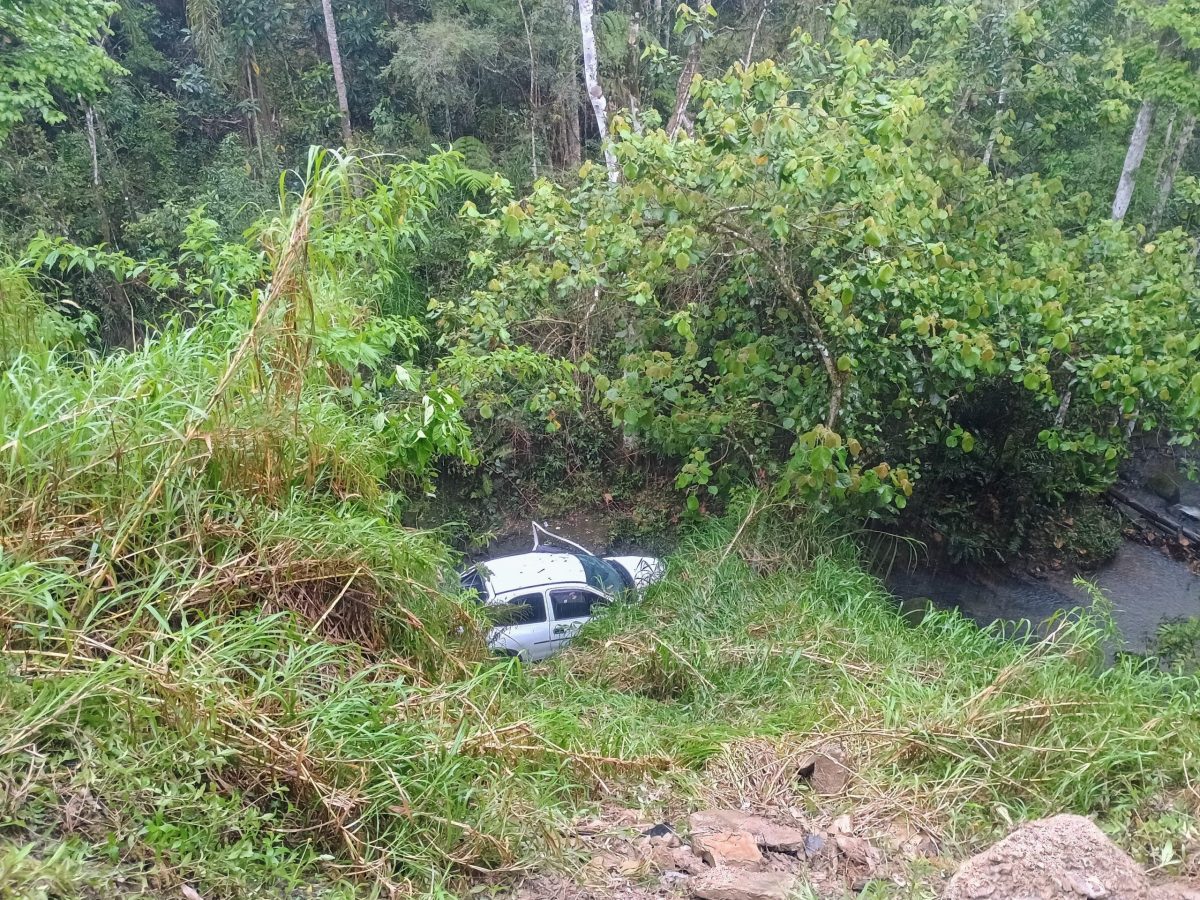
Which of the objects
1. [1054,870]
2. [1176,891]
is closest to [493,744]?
[1054,870]

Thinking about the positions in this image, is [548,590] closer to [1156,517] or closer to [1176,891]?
[1176,891]

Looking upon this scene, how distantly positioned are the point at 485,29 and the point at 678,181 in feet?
32.2

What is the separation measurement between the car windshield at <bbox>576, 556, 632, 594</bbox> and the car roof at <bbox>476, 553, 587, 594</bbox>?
2.0 inches

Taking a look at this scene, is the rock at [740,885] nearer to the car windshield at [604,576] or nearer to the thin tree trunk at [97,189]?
the car windshield at [604,576]

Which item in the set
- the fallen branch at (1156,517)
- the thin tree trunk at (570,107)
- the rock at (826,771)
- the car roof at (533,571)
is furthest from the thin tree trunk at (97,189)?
the fallen branch at (1156,517)

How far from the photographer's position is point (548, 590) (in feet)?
21.0

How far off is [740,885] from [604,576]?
167 inches

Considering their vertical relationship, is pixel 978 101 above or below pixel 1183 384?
above

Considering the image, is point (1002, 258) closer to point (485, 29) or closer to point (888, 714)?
point (888, 714)

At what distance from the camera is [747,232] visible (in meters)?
5.42

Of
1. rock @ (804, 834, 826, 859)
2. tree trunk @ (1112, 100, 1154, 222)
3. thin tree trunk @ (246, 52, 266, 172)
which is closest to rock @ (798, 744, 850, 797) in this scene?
rock @ (804, 834, 826, 859)

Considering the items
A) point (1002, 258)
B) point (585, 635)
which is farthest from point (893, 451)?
point (585, 635)

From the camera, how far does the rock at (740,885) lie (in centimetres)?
237

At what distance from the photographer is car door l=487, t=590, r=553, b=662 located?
17.9 feet
